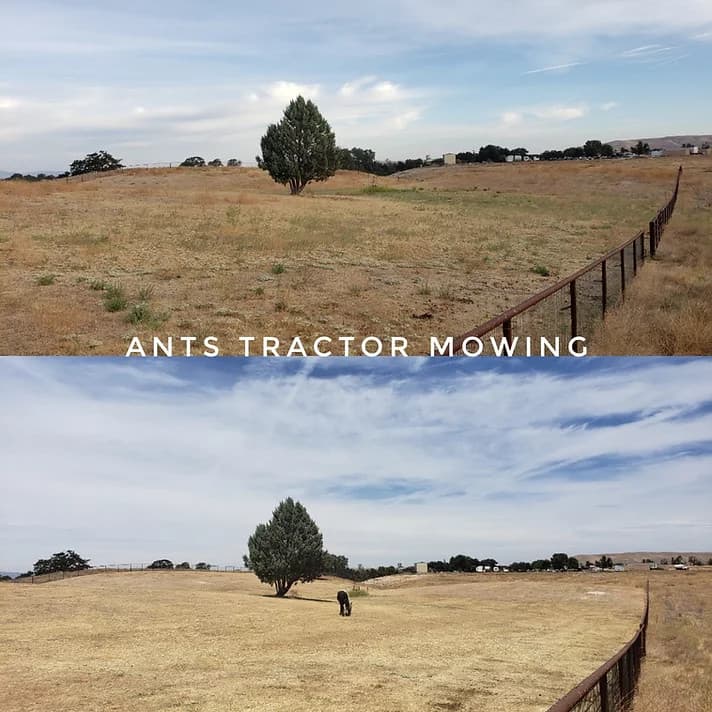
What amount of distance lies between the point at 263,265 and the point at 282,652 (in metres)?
Answer: 12.3

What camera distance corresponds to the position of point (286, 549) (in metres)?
48.8

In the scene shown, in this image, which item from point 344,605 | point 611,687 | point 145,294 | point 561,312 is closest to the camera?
point 611,687

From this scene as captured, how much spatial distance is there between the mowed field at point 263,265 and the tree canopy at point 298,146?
25616mm

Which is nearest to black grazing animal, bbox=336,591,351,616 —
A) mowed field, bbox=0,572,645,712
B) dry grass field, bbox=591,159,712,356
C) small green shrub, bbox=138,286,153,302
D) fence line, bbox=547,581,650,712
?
mowed field, bbox=0,572,645,712

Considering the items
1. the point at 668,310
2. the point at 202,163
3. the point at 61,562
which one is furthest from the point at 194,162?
the point at 668,310

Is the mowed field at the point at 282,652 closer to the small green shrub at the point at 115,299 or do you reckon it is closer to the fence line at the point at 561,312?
the fence line at the point at 561,312

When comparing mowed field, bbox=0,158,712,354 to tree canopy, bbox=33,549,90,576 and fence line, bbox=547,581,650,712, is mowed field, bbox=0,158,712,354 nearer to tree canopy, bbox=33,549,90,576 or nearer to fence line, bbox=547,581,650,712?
fence line, bbox=547,581,650,712

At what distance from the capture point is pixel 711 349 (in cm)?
1511

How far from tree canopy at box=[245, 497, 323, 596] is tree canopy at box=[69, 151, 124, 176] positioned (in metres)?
115

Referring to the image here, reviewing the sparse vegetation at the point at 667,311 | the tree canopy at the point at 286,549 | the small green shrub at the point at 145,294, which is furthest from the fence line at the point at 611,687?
the tree canopy at the point at 286,549

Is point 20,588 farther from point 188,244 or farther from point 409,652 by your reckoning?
point 409,652

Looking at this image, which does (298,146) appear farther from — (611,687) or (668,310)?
(611,687)

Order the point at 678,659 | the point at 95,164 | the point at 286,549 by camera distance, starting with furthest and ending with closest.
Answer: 1. the point at 95,164
2. the point at 286,549
3. the point at 678,659

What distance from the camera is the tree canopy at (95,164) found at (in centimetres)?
14925
